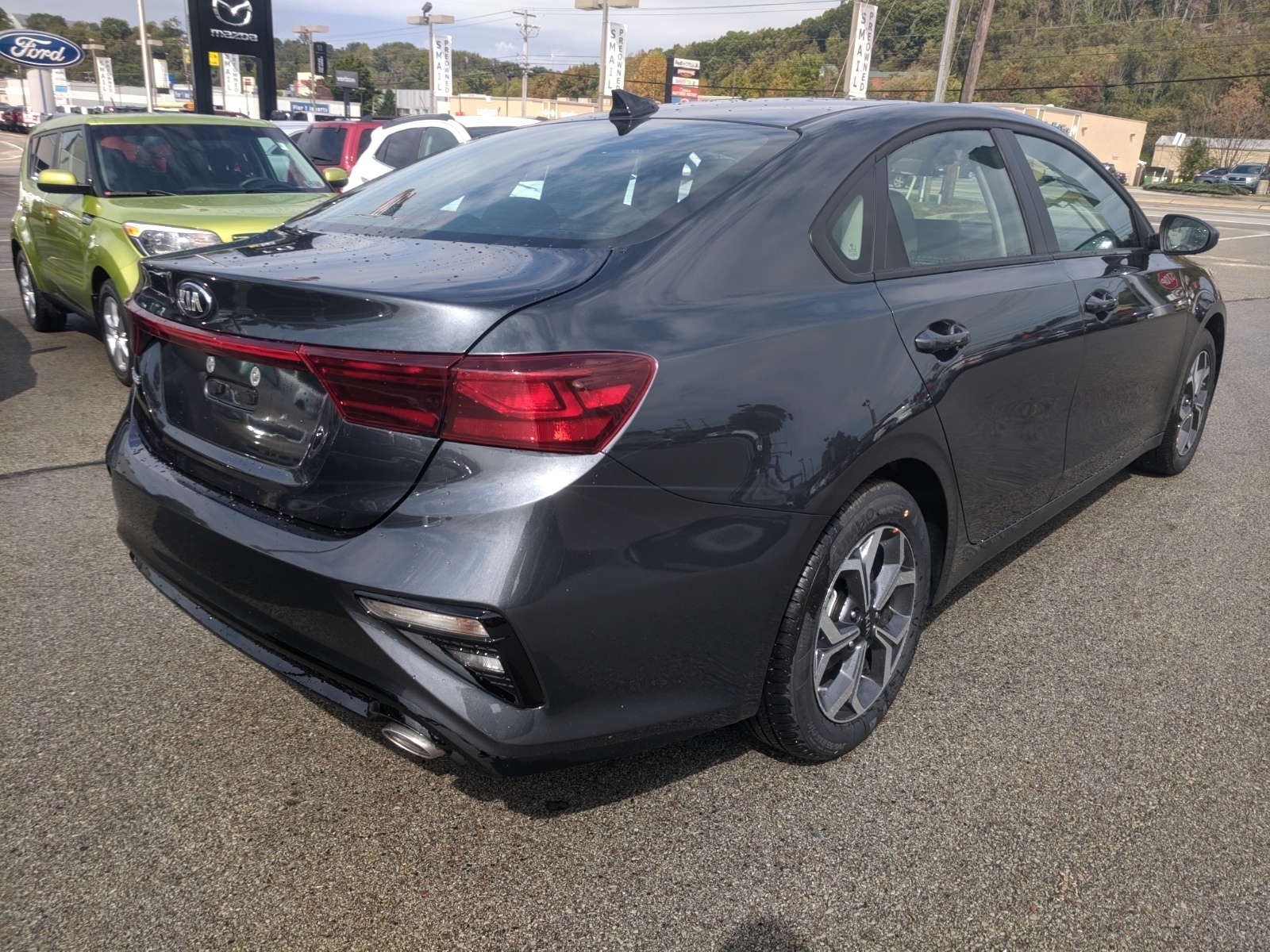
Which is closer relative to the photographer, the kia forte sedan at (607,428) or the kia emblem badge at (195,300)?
the kia forte sedan at (607,428)

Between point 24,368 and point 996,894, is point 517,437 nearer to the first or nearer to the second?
point 996,894

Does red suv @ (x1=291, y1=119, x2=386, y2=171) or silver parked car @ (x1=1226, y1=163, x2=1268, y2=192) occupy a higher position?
red suv @ (x1=291, y1=119, x2=386, y2=171)

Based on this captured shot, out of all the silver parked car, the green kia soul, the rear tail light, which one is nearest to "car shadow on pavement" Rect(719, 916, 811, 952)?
the rear tail light

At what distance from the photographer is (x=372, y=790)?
8.14 ft

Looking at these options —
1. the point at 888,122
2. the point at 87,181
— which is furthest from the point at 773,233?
the point at 87,181

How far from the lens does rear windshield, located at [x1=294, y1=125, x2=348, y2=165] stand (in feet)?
43.2

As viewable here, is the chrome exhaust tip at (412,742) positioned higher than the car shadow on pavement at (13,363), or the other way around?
the chrome exhaust tip at (412,742)

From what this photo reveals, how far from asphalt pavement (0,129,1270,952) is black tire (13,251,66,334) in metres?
5.33

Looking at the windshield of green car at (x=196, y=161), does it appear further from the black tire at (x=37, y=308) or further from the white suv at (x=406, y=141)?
the white suv at (x=406, y=141)

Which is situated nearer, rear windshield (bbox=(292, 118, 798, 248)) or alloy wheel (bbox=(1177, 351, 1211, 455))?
rear windshield (bbox=(292, 118, 798, 248))

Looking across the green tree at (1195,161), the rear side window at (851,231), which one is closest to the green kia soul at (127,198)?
the rear side window at (851,231)

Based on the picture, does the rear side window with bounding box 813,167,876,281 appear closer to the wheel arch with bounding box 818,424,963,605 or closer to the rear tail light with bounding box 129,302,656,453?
the wheel arch with bounding box 818,424,963,605

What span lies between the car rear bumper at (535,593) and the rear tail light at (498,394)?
46mm

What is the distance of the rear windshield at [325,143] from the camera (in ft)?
43.2
